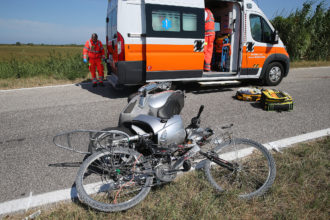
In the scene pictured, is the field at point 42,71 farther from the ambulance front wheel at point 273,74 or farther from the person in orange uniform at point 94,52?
the ambulance front wheel at point 273,74

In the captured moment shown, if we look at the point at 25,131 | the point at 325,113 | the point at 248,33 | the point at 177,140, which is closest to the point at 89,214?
the point at 177,140

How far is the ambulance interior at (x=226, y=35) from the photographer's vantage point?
7.05 m

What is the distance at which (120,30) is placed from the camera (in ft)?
17.9

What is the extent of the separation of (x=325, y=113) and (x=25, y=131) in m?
5.94

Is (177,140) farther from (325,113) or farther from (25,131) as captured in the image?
(325,113)

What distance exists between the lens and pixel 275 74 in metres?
7.63

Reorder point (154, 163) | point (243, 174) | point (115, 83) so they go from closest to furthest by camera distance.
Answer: point (154, 163)
point (243, 174)
point (115, 83)

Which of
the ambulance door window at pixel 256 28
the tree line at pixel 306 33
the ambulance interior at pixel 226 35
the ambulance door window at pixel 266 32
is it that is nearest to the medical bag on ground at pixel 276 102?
the ambulance interior at pixel 226 35

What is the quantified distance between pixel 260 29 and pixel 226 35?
1058mm

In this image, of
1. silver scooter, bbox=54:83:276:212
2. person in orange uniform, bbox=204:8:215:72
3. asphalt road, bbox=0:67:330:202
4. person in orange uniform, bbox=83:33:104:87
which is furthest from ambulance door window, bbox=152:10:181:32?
silver scooter, bbox=54:83:276:212

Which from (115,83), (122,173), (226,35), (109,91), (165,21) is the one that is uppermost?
(165,21)

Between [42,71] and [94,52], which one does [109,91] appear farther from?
[42,71]

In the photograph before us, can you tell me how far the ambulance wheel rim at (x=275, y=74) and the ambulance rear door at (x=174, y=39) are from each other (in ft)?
9.16

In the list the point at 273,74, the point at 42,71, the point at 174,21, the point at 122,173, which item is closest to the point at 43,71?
the point at 42,71
